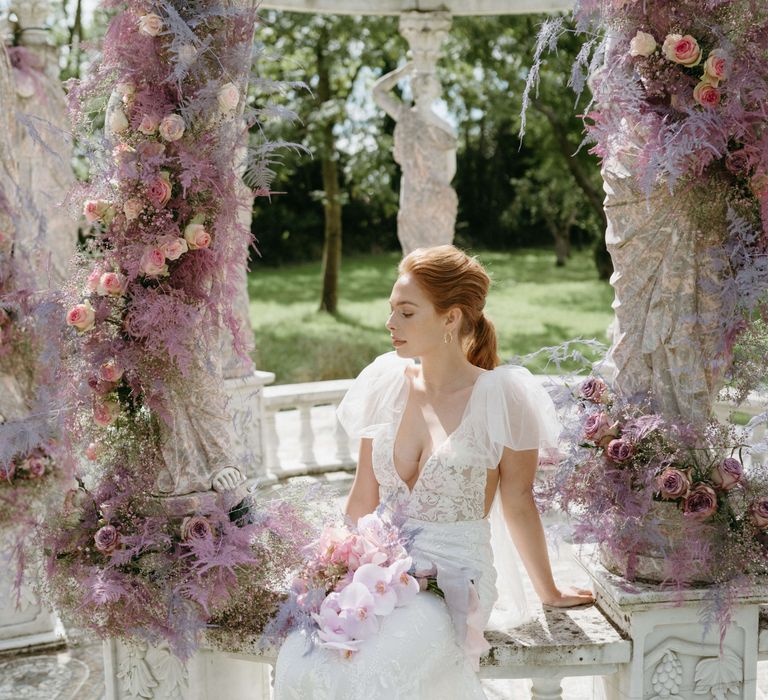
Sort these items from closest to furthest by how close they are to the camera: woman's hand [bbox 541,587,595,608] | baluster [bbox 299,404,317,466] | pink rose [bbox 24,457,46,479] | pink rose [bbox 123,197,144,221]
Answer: pink rose [bbox 123,197,144,221] < woman's hand [bbox 541,587,595,608] < pink rose [bbox 24,457,46,479] < baluster [bbox 299,404,317,466]

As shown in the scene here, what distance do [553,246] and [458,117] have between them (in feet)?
15.0

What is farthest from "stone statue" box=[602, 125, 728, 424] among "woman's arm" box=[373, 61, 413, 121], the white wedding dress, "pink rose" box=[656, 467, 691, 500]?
"woman's arm" box=[373, 61, 413, 121]

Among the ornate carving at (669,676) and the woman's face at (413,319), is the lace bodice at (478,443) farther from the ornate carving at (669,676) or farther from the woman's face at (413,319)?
the ornate carving at (669,676)

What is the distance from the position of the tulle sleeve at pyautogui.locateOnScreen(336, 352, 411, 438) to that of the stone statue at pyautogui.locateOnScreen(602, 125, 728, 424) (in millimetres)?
846

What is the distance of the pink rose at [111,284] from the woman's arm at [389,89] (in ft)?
17.5

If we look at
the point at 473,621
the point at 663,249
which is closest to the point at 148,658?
the point at 473,621

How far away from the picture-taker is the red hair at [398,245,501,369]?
332cm

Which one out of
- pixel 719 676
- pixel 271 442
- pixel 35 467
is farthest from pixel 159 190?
pixel 271 442

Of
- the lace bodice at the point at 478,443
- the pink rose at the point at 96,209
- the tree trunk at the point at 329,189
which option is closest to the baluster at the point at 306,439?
the lace bodice at the point at 478,443

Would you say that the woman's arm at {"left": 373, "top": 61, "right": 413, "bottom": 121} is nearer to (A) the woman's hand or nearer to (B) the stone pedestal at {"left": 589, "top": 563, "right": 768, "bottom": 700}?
(A) the woman's hand

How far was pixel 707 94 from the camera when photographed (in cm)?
291

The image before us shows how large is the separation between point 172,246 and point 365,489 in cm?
114

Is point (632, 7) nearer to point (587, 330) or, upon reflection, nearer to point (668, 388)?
point (668, 388)

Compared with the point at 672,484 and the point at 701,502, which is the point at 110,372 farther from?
the point at 701,502
